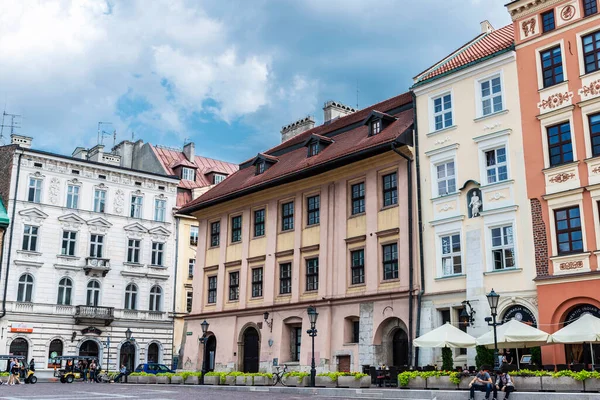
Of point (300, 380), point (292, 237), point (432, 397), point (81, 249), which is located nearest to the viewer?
point (432, 397)

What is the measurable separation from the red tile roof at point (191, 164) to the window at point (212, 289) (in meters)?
18.8

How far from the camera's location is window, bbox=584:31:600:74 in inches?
1009

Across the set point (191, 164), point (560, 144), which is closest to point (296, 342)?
point (560, 144)

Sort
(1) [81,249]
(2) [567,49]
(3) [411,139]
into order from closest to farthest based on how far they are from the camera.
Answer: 1. (2) [567,49]
2. (3) [411,139]
3. (1) [81,249]

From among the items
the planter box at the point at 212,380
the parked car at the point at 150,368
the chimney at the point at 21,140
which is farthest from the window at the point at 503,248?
the chimney at the point at 21,140

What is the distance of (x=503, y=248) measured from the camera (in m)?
26.9

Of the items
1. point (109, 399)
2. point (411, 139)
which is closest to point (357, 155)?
point (411, 139)

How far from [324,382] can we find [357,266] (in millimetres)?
7039

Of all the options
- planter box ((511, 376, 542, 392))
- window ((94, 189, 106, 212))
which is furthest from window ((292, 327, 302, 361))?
window ((94, 189, 106, 212))

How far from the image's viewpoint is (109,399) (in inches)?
837

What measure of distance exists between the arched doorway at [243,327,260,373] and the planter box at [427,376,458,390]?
15.7 metres

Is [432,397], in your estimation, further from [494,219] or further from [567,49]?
[567,49]

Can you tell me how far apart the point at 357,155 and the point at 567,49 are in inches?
403

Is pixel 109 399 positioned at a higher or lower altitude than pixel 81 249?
lower
